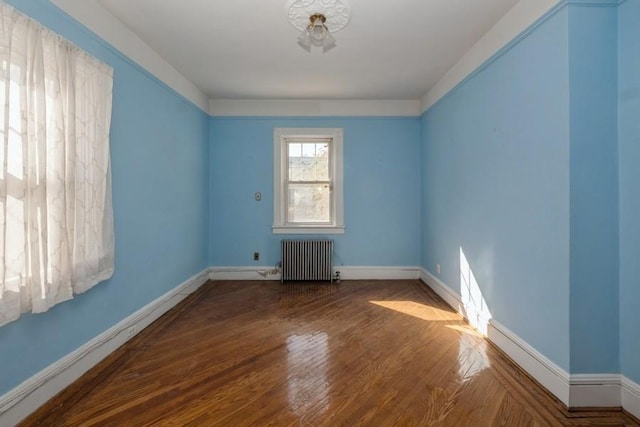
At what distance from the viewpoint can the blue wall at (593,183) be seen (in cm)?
182

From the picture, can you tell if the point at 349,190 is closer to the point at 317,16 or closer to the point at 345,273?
the point at 345,273

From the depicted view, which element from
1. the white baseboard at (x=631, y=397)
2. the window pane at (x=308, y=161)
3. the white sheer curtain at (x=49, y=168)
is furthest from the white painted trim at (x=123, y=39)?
the white baseboard at (x=631, y=397)

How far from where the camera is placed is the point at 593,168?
5.98ft

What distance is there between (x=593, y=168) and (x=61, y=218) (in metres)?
3.21

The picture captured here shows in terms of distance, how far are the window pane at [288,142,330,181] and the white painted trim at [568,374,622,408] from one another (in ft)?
11.9

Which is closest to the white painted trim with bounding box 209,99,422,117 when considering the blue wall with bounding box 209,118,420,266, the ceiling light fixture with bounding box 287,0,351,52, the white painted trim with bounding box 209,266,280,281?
the blue wall with bounding box 209,118,420,266

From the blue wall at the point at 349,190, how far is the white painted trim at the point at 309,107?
0.30ft

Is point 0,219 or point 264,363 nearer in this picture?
point 0,219

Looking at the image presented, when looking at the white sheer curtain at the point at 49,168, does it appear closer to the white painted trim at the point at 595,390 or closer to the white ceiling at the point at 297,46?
the white ceiling at the point at 297,46

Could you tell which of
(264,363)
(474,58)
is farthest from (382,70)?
(264,363)

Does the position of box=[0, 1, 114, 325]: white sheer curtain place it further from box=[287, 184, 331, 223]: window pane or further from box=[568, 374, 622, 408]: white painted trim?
box=[568, 374, 622, 408]: white painted trim

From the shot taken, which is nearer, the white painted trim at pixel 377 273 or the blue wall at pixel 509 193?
the blue wall at pixel 509 193

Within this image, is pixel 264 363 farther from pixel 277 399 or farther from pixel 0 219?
pixel 0 219

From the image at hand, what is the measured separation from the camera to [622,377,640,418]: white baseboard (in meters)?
1.74
